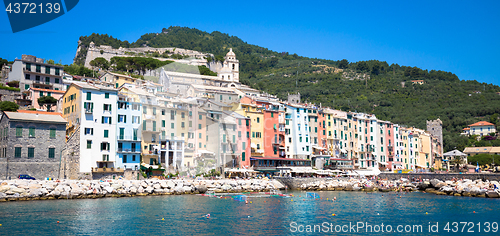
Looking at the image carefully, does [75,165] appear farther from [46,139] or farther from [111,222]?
[111,222]

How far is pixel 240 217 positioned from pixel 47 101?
1626 inches

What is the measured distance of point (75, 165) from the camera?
4909cm

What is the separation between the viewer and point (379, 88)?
147 m

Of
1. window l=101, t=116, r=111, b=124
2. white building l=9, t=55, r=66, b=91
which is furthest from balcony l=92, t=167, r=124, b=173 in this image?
white building l=9, t=55, r=66, b=91

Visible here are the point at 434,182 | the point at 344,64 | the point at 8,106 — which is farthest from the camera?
the point at 344,64

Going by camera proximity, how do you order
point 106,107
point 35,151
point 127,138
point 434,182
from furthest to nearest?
point 434,182 < point 127,138 < point 106,107 < point 35,151

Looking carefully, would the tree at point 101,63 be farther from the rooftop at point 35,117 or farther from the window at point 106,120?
the rooftop at point 35,117

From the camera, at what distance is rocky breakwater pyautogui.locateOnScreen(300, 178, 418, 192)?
2435 inches

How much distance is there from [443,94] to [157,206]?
123 metres

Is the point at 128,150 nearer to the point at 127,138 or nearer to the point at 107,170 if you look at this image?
the point at 127,138

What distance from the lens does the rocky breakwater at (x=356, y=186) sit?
6184 cm

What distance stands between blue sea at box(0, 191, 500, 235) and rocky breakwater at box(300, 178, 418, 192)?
54.1ft

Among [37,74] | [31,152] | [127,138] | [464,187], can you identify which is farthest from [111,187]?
[464,187]

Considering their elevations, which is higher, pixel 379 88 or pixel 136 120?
pixel 379 88
